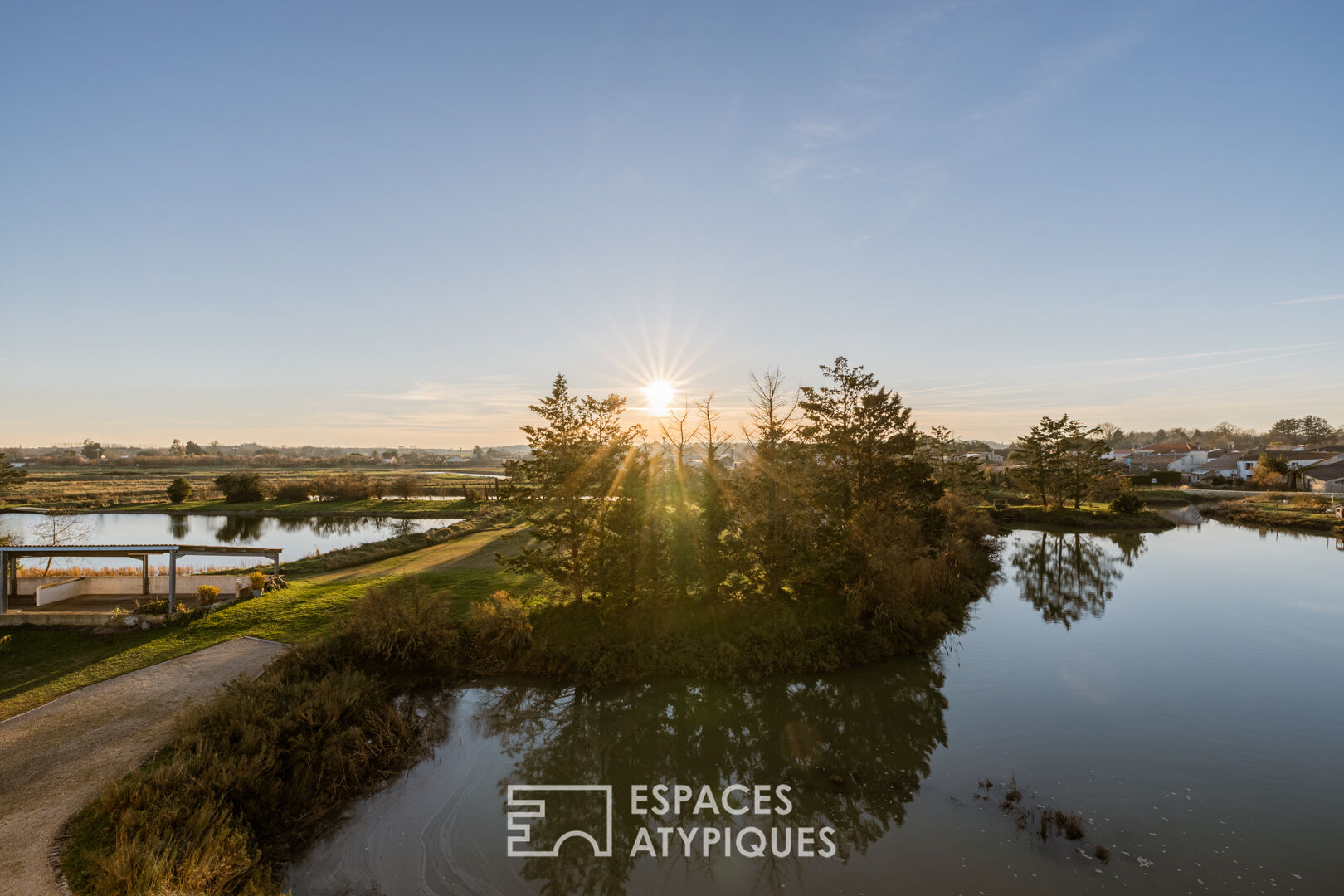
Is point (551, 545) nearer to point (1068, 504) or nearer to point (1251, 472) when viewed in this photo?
point (1068, 504)

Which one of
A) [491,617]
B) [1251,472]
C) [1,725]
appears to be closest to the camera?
[1,725]

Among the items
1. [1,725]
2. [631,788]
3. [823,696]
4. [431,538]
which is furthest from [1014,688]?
[431,538]

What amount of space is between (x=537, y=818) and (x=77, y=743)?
307 inches

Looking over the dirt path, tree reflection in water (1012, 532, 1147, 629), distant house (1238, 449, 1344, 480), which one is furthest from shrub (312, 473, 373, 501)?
distant house (1238, 449, 1344, 480)

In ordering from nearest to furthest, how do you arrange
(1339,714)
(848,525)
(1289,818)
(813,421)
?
(1289,818) < (1339,714) < (848,525) < (813,421)

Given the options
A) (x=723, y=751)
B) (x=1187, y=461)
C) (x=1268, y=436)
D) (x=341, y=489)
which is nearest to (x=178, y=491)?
(x=341, y=489)

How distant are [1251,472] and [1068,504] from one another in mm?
40262

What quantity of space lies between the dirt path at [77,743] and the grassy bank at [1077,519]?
48.1m

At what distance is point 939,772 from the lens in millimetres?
10703

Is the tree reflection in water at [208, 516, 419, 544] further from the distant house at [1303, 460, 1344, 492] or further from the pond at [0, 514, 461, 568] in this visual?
the distant house at [1303, 460, 1344, 492]

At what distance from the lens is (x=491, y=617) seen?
15.3m

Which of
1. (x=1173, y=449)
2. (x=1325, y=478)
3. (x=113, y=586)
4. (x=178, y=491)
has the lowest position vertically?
(x=113, y=586)

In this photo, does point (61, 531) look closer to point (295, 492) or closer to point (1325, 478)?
point (295, 492)

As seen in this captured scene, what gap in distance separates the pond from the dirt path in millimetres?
19429
